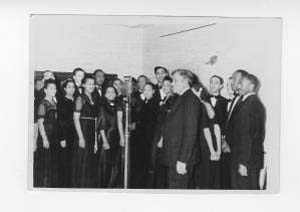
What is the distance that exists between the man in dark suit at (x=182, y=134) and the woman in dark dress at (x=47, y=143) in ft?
1.31

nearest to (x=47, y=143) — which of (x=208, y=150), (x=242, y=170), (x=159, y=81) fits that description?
(x=159, y=81)

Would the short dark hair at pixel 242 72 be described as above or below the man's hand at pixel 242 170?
above

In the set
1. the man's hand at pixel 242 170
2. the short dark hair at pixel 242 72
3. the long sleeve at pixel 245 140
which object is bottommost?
the man's hand at pixel 242 170

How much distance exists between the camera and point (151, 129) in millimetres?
1089

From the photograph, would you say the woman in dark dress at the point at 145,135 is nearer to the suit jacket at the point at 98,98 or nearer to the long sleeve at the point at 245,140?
the suit jacket at the point at 98,98

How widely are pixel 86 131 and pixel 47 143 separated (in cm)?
15

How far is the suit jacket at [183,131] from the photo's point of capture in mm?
1083

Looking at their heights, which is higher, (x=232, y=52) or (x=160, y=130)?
(x=232, y=52)

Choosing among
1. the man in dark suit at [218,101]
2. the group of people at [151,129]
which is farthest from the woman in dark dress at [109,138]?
the man in dark suit at [218,101]

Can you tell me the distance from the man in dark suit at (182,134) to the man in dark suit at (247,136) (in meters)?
0.14

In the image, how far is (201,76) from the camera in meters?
1.09

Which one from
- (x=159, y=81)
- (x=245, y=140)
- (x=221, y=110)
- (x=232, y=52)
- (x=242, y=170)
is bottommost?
(x=242, y=170)

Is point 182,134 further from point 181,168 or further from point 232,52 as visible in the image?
point 232,52
